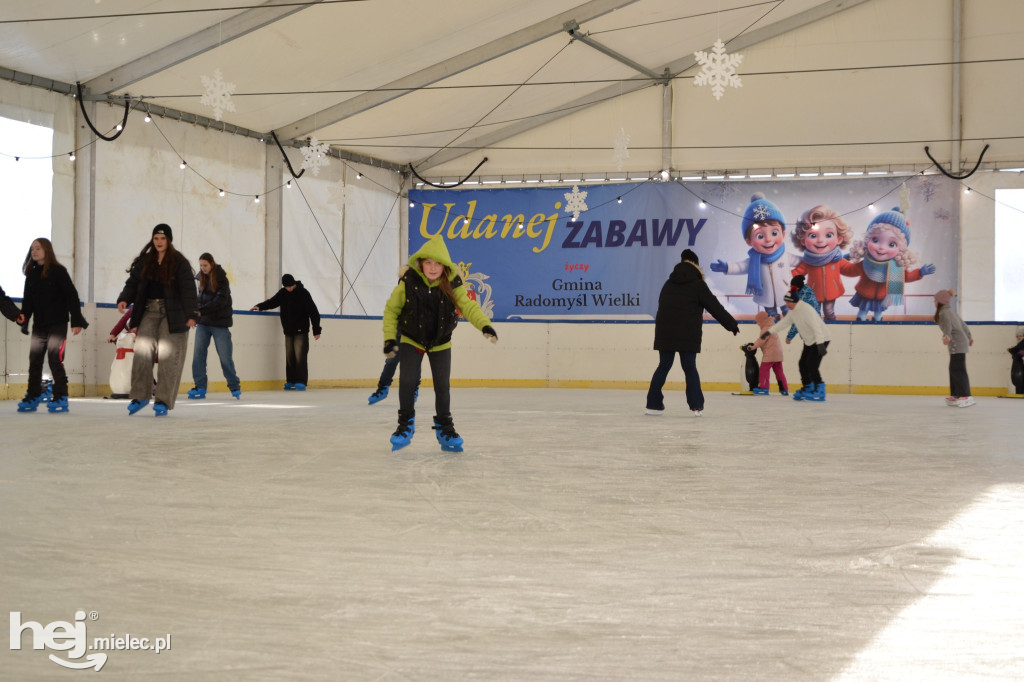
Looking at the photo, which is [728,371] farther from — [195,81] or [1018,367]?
[195,81]

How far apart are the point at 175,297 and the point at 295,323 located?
5.91 metres

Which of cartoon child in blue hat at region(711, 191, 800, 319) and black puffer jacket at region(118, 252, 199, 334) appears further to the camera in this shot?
cartoon child in blue hat at region(711, 191, 800, 319)

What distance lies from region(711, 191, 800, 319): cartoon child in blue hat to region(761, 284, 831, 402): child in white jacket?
6002 mm

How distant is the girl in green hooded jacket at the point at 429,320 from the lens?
17.5ft

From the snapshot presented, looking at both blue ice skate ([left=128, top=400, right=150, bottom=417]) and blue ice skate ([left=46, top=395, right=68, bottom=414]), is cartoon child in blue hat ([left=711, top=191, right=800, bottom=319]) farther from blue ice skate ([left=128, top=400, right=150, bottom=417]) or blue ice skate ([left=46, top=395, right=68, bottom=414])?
blue ice skate ([left=46, top=395, right=68, bottom=414])

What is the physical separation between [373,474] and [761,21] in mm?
15005

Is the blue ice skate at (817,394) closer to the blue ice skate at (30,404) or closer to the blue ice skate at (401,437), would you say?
the blue ice skate at (401,437)

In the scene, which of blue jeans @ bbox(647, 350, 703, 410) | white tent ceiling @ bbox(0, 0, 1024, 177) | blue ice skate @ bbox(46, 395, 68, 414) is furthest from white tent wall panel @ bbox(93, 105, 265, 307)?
blue jeans @ bbox(647, 350, 703, 410)

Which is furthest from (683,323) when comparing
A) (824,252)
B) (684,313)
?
(824,252)

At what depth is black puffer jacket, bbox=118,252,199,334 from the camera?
7.66 metres

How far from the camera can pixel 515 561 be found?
9.11 ft

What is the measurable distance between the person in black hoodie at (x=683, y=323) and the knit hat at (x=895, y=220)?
997 centimetres

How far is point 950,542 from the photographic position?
10.1ft

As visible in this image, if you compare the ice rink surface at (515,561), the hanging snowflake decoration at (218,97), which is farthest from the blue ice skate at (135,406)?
the hanging snowflake decoration at (218,97)
